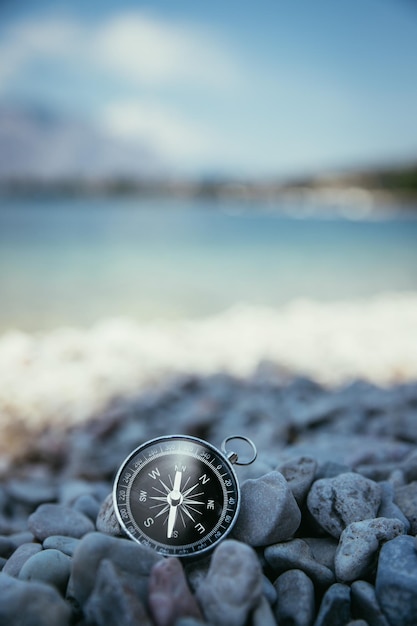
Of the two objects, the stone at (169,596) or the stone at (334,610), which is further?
the stone at (334,610)

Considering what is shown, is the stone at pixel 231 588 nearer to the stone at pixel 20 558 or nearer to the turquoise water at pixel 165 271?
the stone at pixel 20 558

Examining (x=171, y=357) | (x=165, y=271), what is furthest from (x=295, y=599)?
(x=165, y=271)

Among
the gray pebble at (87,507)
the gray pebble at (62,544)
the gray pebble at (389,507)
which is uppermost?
the gray pebble at (389,507)

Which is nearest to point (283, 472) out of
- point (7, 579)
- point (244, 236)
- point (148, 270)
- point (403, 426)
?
point (7, 579)

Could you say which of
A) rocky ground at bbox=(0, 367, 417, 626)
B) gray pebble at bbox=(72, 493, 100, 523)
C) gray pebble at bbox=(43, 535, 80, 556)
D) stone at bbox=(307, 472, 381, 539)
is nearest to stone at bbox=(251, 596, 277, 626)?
rocky ground at bbox=(0, 367, 417, 626)

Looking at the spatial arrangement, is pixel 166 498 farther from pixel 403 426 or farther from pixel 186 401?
pixel 186 401

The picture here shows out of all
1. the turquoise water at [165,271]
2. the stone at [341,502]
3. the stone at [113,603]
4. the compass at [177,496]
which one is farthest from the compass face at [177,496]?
the turquoise water at [165,271]

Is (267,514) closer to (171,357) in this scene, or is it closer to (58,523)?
(58,523)
